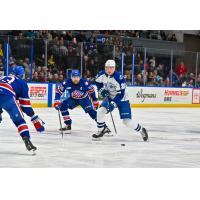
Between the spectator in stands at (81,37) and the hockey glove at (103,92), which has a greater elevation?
the spectator in stands at (81,37)

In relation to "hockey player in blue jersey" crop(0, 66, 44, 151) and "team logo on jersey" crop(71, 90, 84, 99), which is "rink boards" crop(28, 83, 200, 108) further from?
"hockey player in blue jersey" crop(0, 66, 44, 151)

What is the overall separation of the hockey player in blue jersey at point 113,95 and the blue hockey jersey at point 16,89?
6.37 feet

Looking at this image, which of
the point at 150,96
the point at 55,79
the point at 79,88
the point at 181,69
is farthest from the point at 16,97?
the point at 181,69

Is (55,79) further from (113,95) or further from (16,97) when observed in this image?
(16,97)

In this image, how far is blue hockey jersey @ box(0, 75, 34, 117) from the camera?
5641 millimetres

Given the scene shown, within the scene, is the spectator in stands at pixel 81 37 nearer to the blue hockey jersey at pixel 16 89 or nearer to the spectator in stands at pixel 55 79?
the spectator in stands at pixel 55 79

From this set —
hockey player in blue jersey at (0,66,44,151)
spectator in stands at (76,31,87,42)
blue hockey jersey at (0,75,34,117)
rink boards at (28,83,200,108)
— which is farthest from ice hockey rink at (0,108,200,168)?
spectator in stands at (76,31,87,42)

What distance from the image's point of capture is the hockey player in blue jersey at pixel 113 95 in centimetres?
731

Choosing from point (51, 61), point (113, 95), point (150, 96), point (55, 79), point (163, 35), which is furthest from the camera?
point (163, 35)

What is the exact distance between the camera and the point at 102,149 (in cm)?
655

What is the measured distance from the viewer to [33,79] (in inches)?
567

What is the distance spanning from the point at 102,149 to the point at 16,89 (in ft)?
5.11

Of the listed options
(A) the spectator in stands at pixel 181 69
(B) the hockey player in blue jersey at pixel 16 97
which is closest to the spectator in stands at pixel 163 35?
(A) the spectator in stands at pixel 181 69

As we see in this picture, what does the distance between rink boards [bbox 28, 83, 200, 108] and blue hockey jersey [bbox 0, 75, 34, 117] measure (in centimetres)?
875
